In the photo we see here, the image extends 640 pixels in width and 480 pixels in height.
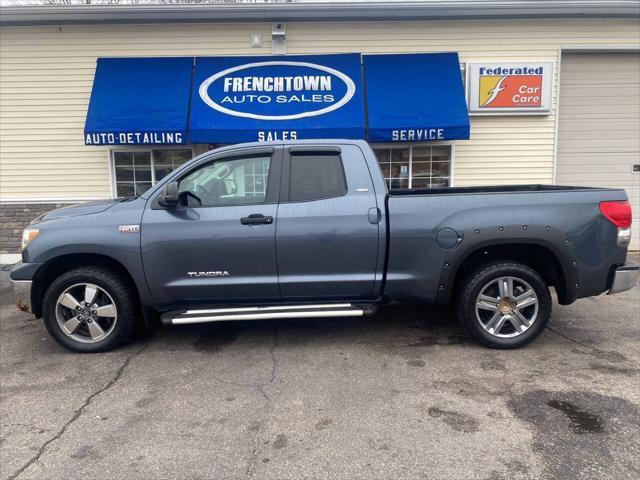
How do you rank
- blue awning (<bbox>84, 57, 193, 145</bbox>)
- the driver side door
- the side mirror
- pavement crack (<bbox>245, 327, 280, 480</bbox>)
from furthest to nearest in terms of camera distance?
blue awning (<bbox>84, 57, 193, 145</bbox>)
the driver side door
the side mirror
pavement crack (<bbox>245, 327, 280, 480</bbox>)

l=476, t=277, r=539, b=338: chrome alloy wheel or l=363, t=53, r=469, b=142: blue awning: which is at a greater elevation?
l=363, t=53, r=469, b=142: blue awning

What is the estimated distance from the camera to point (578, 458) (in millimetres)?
2906

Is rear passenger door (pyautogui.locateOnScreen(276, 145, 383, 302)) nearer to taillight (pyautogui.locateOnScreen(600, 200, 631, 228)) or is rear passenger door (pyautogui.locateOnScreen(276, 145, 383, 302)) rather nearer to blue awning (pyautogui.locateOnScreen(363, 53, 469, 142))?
taillight (pyautogui.locateOnScreen(600, 200, 631, 228))

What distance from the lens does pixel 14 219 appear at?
31.3 feet

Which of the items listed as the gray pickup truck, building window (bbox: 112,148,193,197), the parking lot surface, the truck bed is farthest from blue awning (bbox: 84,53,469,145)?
the parking lot surface

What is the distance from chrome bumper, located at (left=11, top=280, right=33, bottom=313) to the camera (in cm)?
452

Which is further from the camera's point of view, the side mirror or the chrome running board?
the chrome running board

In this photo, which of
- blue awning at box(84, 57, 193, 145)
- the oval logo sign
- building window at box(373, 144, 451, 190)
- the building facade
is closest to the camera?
blue awning at box(84, 57, 193, 145)

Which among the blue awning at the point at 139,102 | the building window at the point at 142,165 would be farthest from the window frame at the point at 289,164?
the building window at the point at 142,165

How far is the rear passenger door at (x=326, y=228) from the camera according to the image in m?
4.46

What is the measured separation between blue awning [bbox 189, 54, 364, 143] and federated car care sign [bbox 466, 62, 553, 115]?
226 cm

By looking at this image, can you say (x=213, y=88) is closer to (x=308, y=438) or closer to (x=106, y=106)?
(x=106, y=106)

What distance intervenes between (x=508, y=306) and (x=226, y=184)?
2875 mm

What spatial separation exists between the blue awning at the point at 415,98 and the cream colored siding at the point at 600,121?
2.56 metres
